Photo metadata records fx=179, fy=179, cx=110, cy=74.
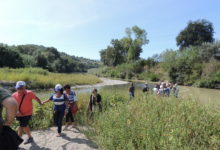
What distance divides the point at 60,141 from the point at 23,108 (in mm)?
1366

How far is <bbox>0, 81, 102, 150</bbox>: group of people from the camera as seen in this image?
2.22 m

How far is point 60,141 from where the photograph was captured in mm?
4902

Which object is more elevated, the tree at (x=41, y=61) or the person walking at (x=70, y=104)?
the tree at (x=41, y=61)

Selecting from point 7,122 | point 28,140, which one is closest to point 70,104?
point 28,140

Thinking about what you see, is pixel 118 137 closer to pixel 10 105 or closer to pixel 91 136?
pixel 91 136

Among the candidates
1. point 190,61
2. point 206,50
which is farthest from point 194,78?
point 206,50

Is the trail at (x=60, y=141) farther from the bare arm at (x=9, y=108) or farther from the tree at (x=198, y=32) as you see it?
the tree at (x=198, y=32)

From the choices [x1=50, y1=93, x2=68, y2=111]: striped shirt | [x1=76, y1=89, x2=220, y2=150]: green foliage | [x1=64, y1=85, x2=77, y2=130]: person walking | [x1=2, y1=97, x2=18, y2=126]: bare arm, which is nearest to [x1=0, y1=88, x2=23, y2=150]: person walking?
[x1=2, y1=97, x2=18, y2=126]: bare arm

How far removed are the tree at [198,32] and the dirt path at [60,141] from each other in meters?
50.6

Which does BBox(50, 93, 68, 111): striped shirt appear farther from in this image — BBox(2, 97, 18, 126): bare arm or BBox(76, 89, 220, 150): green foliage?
BBox(2, 97, 18, 126): bare arm

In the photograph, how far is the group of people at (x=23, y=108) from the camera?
7.27ft

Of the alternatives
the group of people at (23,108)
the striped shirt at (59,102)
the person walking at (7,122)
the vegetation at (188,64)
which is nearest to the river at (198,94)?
the group of people at (23,108)

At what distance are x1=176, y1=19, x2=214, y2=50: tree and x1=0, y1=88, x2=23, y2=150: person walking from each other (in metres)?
53.0

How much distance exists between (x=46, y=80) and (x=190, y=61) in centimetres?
2724
